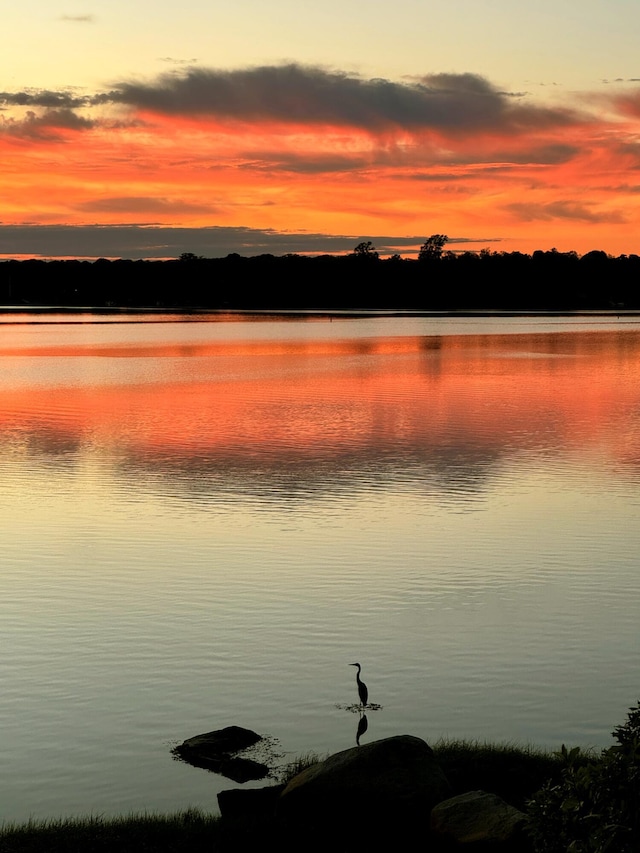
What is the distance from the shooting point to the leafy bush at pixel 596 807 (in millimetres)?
7848

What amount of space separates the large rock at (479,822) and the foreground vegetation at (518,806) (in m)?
0.56

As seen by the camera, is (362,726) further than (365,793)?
Yes

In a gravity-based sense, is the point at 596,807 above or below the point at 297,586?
above

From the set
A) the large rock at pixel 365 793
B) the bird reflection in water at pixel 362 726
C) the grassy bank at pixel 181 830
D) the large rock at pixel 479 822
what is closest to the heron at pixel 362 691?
the bird reflection in water at pixel 362 726

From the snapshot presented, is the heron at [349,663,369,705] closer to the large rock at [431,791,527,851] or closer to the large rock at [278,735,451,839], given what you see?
the large rock at [278,735,451,839]

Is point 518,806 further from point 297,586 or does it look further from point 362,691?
point 297,586

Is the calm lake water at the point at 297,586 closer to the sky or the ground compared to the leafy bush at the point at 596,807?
closer to the ground

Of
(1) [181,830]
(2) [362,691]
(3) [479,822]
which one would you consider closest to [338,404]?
(2) [362,691]

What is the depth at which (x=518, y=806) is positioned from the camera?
1189 centimetres

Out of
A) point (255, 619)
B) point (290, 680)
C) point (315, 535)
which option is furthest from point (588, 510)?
point (290, 680)

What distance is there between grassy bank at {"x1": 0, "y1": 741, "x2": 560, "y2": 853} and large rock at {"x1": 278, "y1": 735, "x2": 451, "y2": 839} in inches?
13.7

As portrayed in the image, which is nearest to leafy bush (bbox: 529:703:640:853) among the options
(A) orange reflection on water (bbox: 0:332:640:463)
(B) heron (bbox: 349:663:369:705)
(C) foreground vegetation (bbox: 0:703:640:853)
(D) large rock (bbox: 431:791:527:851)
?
(C) foreground vegetation (bbox: 0:703:640:853)

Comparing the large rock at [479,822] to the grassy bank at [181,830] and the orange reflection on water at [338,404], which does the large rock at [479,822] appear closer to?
the grassy bank at [181,830]

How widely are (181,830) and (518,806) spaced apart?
131 inches
